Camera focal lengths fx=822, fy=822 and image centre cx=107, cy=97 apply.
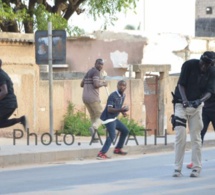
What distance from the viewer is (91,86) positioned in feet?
61.6

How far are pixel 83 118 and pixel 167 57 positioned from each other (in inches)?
552

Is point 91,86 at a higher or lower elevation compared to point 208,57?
lower

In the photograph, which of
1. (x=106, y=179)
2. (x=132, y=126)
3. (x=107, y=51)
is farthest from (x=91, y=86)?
(x=107, y=51)

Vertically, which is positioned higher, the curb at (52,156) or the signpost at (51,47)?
the signpost at (51,47)

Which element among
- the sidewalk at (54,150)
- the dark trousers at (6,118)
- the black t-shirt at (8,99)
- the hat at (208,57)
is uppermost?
the hat at (208,57)

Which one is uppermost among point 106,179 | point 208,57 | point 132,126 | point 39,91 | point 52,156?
point 208,57

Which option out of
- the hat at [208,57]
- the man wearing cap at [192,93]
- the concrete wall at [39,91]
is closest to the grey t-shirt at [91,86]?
the concrete wall at [39,91]

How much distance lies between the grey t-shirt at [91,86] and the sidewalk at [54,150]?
1.08m

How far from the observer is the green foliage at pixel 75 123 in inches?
883

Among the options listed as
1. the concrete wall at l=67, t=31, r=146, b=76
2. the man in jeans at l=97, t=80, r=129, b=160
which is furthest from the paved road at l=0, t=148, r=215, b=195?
the concrete wall at l=67, t=31, r=146, b=76

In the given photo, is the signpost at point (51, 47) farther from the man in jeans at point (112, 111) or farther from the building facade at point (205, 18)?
the building facade at point (205, 18)

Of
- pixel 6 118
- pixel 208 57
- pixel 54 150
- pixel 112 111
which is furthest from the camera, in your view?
pixel 54 150

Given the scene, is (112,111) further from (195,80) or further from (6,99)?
(195,80)

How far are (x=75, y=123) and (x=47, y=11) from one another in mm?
9171
